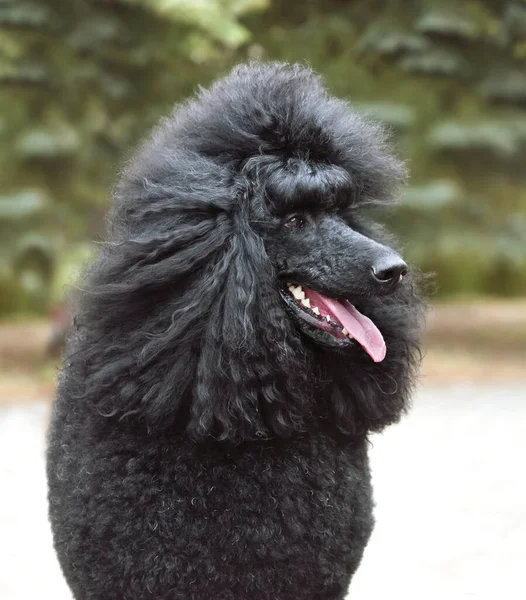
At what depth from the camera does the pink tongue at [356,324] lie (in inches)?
79.8

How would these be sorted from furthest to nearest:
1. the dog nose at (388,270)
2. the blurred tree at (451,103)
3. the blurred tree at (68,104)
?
1. the blurred tree at (451,103)
2. the blurred tree at (68,104)
3. the dog nose at (388,270)

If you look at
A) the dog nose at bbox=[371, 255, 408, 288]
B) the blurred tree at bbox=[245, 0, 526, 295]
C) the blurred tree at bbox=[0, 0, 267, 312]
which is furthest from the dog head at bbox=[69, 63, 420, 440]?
the blurred tree at bbox=[245, 0, 526, 295]

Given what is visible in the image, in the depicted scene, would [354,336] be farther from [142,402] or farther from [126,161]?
[126,161]

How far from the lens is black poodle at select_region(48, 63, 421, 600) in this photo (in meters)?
2.00

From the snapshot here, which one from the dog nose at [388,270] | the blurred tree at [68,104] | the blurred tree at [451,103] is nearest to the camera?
the dog nose at [388,270]

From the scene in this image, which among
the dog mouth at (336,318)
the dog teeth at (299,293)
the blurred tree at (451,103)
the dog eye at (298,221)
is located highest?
the blurred tree at (451,103)

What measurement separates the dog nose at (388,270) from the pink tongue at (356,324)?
5.7 inches

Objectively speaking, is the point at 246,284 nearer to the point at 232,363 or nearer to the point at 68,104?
the point at 232,363

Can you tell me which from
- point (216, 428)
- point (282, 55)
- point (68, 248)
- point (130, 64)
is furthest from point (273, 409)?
point (282, 55)

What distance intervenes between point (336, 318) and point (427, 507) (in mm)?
3219

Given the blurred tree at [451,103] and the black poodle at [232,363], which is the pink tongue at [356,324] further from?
the blurred tree at [451,103]

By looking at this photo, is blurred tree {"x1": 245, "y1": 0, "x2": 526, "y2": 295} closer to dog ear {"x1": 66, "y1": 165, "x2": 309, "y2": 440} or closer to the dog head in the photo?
the dog head

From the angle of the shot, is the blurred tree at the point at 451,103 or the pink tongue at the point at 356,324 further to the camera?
the blurred tree at the point at 451,103

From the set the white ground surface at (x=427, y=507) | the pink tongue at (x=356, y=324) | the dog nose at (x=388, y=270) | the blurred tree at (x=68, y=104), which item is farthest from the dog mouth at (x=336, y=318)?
the blurred tree at (x=68, y=104)
